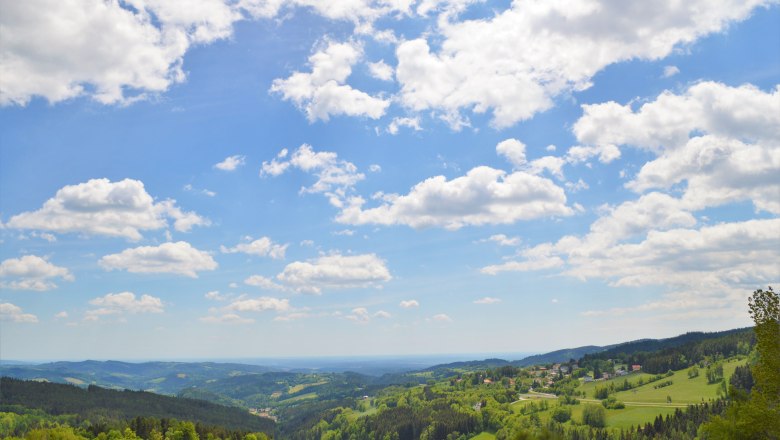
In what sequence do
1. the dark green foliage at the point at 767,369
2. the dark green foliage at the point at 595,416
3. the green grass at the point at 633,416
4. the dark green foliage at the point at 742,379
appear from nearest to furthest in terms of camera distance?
the dark green foliage at the point at 767,369, the green grass at the point at 633,416, the dark green foliage at the point at 742,379, the dark green foliage at the point at 595,416

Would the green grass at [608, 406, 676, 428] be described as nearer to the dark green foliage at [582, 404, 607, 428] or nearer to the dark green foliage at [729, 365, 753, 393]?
the dark green foliage at [582, 404, 607, 428]

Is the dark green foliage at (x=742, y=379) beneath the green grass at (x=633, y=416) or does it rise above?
above

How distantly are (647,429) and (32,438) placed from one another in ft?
546

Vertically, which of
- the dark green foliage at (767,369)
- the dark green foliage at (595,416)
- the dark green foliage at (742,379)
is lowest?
the dark green foliage at (595,416)

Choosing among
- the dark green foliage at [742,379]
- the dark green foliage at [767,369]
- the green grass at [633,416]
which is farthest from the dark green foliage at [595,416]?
the dark green foliage at [767,369]

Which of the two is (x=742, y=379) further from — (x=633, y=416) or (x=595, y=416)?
(x=595, y=416)

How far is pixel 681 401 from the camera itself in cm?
19512

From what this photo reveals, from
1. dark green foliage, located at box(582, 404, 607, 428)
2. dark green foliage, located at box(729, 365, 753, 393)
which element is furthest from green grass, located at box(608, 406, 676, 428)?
dark green foliage, located at box(729, 365, 753, 393)

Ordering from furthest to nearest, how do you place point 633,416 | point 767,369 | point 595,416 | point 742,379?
point 595,416, point 742,379, point 633,416, point 767,369

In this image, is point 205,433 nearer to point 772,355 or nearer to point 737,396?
point 737,396

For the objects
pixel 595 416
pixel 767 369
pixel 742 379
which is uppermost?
pixel 767 369

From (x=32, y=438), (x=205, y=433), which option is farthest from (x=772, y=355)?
(x=205, y=433)

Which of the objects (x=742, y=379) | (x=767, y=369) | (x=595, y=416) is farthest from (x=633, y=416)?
(x=767, y=369)

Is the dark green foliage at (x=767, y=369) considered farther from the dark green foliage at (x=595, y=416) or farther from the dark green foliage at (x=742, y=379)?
the dark green foliage at (x=742, y=379)
